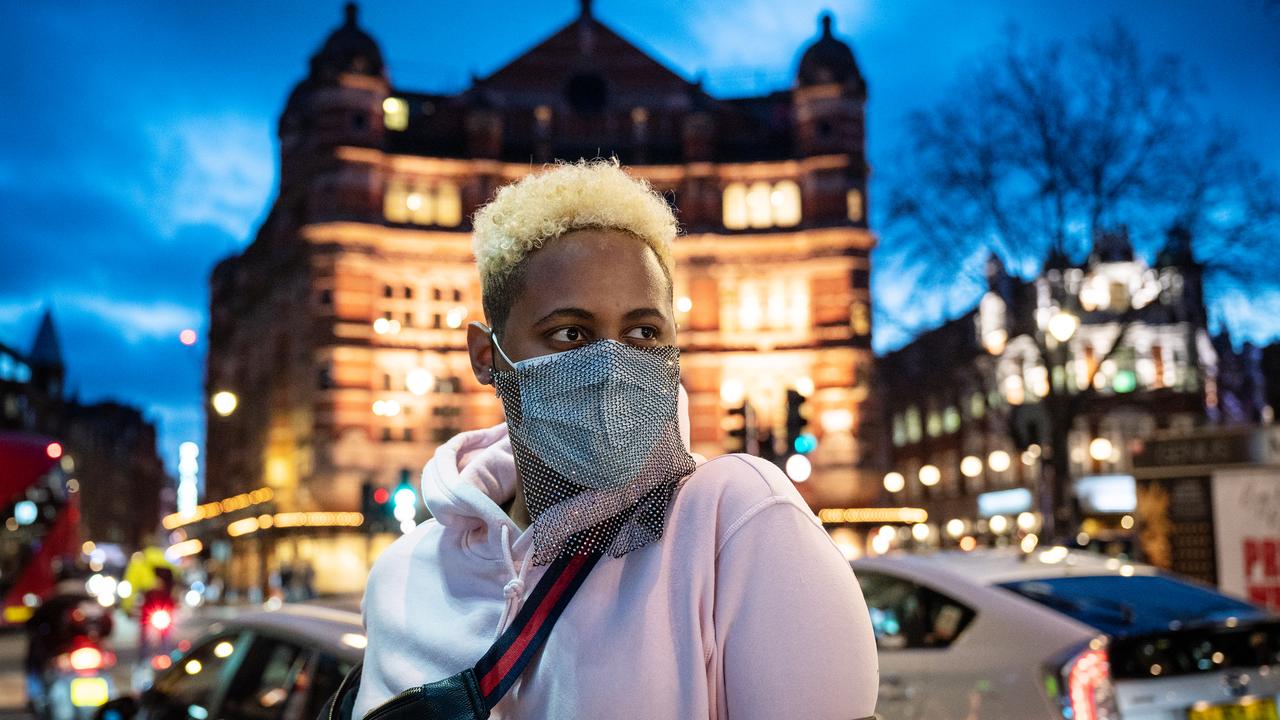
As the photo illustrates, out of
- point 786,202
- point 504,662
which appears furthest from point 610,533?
point 786,202

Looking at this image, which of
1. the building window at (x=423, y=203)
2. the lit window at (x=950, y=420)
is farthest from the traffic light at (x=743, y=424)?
the lit window at (x=950, y=420)

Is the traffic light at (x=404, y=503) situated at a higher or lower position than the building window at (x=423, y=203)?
lower

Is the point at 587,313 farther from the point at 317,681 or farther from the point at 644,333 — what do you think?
the point at 317,681

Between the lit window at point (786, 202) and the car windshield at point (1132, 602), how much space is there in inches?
1927

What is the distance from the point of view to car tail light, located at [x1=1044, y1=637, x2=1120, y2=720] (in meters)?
5.58

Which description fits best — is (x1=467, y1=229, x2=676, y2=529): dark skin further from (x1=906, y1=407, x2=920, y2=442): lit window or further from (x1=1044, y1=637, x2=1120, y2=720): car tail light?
(x1=906, y1=407, x2=920, y2=442): lit window

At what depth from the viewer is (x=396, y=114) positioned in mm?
58906

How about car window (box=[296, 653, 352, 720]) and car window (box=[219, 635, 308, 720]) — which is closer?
car window (box=[296, 653, 352, 720])

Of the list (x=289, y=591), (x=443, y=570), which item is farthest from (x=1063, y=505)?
(x=289, y=591)

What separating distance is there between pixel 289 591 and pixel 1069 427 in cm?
3170

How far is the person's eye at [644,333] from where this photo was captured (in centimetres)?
225

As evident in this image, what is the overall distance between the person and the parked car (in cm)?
242

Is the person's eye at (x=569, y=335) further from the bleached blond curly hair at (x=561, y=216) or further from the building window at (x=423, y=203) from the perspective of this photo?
the building window at (x=423, y=203)

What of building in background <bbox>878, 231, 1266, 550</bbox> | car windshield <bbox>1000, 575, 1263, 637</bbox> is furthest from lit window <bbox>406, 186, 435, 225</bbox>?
car windshield <bbox>1000, 575, 1263, 637</bbox>
